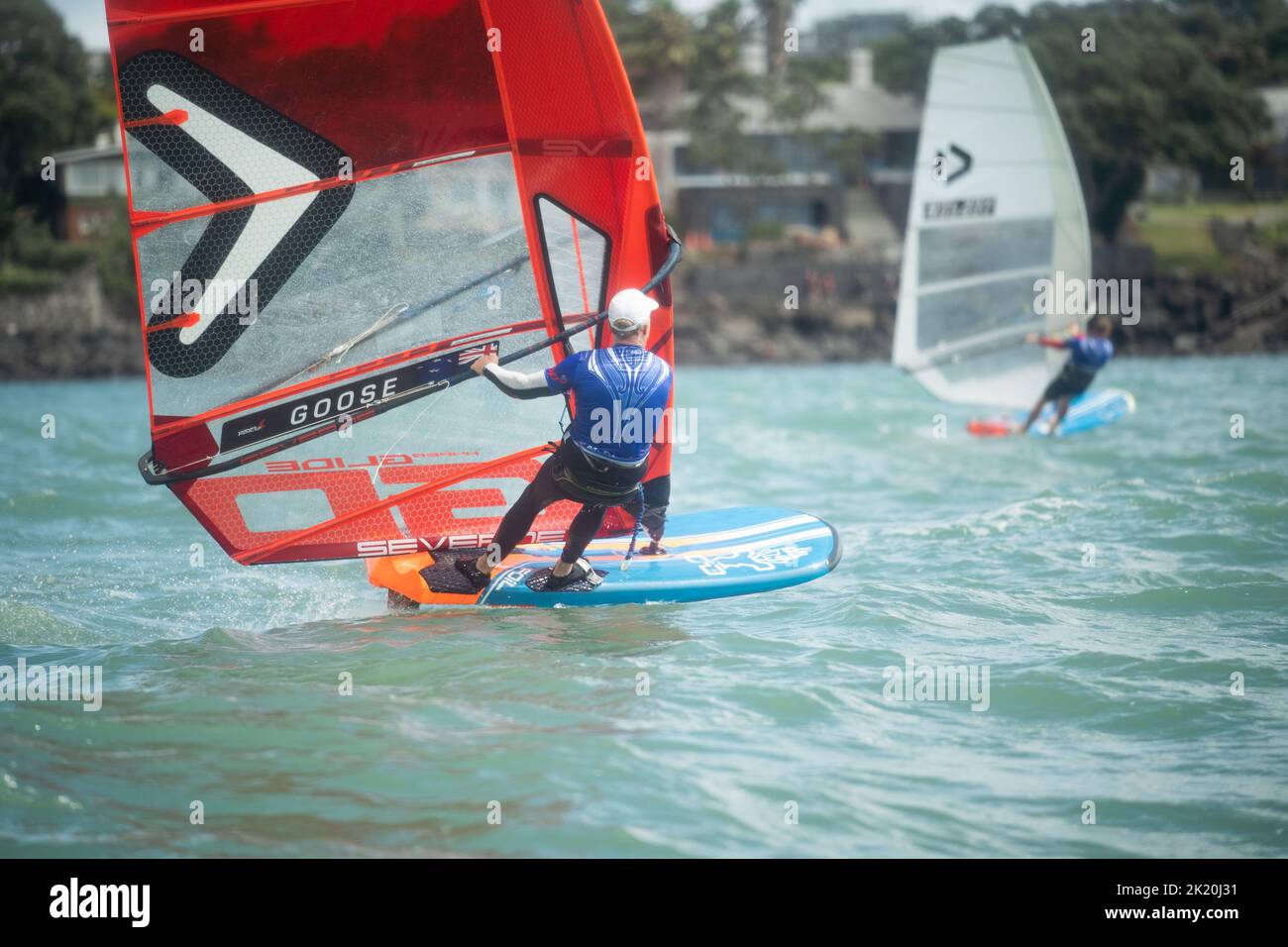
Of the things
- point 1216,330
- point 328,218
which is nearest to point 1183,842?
point 328,218

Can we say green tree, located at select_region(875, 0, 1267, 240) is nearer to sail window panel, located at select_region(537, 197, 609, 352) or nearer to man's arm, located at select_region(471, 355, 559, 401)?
sail window panel, located at select_region(537, 197, 609, 352)

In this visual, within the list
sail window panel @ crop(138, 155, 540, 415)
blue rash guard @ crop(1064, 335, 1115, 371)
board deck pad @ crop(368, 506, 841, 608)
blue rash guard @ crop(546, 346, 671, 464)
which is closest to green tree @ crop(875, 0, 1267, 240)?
blue rash guard @ crop(1064, 335, 1115, 371)

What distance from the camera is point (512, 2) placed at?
18.7ft

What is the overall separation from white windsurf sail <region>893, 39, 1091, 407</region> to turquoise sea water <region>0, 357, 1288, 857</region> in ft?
20.5

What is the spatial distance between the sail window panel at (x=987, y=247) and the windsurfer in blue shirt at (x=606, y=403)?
979 centimetres

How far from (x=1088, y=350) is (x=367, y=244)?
8.78m

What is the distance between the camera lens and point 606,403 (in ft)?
18.2

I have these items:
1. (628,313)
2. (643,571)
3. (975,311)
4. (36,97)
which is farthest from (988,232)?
(36,97)

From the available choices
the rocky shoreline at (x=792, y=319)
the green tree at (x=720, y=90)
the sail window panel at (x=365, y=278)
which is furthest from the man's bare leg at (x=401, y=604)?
the green tree at (x=720, y=90)

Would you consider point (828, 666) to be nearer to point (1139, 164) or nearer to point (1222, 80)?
point (1139, 164)

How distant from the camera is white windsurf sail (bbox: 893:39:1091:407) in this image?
563 inches

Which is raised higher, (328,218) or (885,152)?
(885,152)

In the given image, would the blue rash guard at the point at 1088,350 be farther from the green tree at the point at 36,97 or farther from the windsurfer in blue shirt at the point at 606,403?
the green tree at the point at 36,97

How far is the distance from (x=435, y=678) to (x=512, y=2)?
9.50 ft
